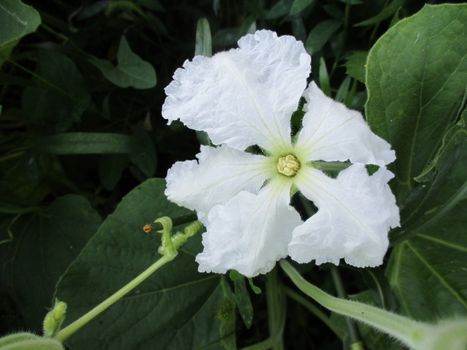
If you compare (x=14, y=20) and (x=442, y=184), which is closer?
(x=442, y=184)

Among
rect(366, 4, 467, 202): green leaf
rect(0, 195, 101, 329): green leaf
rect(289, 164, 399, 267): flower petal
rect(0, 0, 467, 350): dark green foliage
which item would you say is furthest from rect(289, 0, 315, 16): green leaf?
rect(0, 195, 101, 329): green leaf

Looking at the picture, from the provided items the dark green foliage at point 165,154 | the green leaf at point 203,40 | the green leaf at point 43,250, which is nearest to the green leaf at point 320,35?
the dark green foliage at point 165,154

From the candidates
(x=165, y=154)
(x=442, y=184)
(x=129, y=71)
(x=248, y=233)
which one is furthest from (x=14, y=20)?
(x=442, y=184)

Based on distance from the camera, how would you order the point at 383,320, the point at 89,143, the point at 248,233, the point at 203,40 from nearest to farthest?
the point at 383,320
the point at 248,233
the point at 203,40
the point at 89,143

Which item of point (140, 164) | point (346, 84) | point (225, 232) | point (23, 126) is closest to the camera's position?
point (225, 232)

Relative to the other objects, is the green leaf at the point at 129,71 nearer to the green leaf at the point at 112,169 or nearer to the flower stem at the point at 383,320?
the green leaf at the point at 112,169

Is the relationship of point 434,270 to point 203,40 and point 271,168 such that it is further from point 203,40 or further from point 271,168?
point 203,40

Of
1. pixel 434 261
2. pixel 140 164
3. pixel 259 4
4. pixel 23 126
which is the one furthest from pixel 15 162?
pixel 434 261

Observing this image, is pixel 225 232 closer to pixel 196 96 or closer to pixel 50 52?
pixel 196 96
